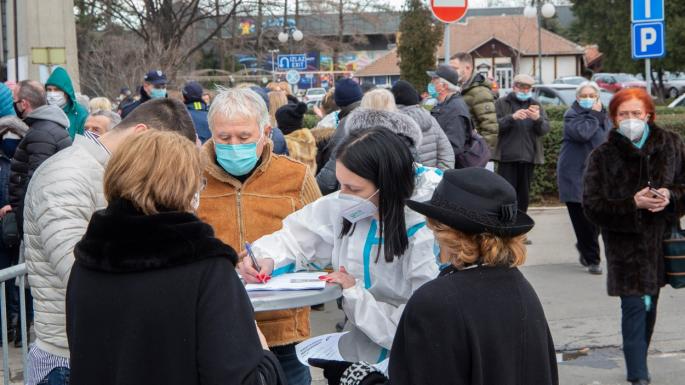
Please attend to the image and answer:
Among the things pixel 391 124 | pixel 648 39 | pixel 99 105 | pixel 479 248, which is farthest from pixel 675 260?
pixel 99 105

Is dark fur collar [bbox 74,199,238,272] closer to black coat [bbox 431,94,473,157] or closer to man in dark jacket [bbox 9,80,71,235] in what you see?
man in dark jacket [bbox 9,80,71,235]

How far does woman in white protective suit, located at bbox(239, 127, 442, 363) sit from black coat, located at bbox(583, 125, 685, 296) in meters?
2.48

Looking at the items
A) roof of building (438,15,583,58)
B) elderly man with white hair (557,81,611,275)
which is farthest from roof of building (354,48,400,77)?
elderly man with white hair (557,81,611,275)

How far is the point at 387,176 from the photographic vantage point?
136 inches

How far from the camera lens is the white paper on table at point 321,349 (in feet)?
11.3

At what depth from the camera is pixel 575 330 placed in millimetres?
7488

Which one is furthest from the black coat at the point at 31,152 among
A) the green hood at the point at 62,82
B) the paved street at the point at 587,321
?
the paved street at the point at 587,321

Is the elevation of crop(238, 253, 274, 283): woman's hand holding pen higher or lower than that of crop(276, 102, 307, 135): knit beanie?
lower

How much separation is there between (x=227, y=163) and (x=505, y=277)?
159 centimetres

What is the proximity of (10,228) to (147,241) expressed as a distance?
4392mm

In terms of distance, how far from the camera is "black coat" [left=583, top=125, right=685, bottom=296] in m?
5.67

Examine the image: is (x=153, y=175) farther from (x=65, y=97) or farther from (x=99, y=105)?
(x=99, y=105)

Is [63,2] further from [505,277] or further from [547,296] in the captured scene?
[505,277]

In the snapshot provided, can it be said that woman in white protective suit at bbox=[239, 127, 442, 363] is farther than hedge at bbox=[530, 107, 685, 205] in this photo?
No
